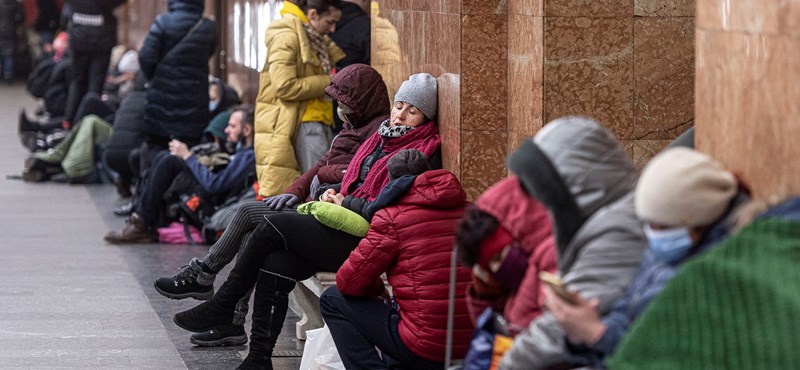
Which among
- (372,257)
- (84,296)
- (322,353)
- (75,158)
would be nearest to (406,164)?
(372,257)

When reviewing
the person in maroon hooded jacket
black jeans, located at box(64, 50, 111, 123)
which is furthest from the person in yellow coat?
black jeans, located at box(64, 50, 111, 123)

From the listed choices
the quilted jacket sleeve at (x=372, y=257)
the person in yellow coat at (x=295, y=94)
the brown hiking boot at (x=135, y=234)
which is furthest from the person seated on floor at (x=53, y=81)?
the quilted jacket sleeve at (x=372, y=257)

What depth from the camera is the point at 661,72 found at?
6383 millimetres

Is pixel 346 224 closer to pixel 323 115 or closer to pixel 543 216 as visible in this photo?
pixel 543 216

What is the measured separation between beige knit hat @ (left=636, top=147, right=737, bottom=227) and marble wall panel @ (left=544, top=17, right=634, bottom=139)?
9.31ft

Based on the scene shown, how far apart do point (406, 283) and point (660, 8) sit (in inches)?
71.2

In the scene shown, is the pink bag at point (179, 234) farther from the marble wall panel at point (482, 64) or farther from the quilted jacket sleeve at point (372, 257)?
the quilted jacket sleeve at point (372, 257)

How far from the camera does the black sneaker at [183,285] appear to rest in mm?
6957

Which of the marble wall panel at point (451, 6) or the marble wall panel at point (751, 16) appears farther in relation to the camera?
the marble wall panel at point (451, 6)

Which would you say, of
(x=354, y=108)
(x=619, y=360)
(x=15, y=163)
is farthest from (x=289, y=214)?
(x=15, y=163)

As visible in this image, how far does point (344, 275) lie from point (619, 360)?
242 cm

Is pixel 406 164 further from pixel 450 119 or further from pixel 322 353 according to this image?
pixel 450 119

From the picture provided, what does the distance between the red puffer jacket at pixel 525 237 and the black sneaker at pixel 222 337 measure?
3.17m

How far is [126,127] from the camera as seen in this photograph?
12.9 m
